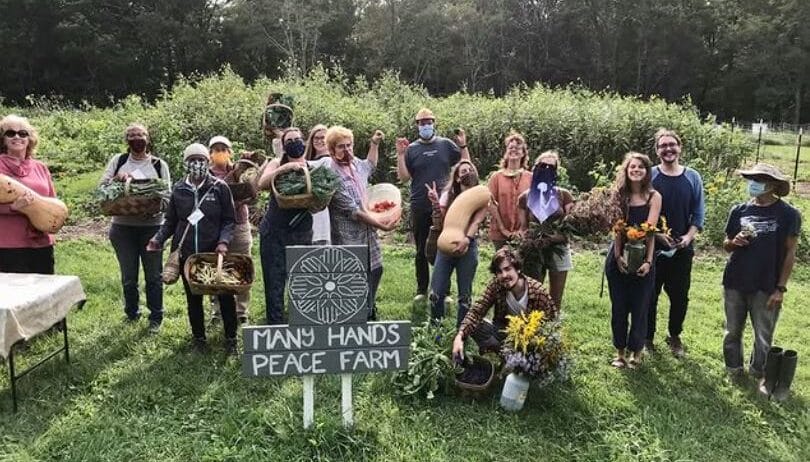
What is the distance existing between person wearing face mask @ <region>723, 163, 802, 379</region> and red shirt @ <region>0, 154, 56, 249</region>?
15.8ft

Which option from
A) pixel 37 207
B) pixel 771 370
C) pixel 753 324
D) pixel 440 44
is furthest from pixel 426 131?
pixel 440 44

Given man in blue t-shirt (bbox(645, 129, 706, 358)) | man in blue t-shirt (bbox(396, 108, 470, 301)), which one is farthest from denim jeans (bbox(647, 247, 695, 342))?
man in blue t-shirt (bbox(396, 108, 470, 301))

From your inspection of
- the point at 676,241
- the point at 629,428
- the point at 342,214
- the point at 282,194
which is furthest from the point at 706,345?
the point at 282,194

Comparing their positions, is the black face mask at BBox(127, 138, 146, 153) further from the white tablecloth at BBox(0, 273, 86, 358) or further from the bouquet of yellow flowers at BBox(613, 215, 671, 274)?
the bouquet of yellow flowers at BBox(613, 215, 671, 274)

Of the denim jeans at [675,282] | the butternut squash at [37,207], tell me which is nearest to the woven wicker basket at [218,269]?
the butternut squash at [37,207]

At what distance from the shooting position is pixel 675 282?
4.74 meters

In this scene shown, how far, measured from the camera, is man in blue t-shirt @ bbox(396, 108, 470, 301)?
5547mm

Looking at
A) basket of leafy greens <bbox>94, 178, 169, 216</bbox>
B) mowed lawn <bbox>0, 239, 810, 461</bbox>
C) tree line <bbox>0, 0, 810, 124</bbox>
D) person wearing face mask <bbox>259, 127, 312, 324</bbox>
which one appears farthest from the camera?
tree line <bbox>0, 0, 810, 124</bbox>

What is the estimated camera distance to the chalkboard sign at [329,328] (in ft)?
11.2

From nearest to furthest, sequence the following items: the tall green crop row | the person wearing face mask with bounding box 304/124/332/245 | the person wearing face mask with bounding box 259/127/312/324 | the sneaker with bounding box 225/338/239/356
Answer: the person wearing face mask with bounding box 259/127/312/324 → the sneaker with bounding box 225/338/239/356 → the person wearing face mask with bounding box 304/124/332/245 → the tall green crop row

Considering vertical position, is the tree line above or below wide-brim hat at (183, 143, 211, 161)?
above

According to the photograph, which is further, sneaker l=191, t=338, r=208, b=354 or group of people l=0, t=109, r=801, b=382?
sneaker l=191, t=338, r=208, b=354

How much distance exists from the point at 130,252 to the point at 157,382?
1.21 m

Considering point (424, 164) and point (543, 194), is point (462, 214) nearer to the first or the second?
point (543, 194)
